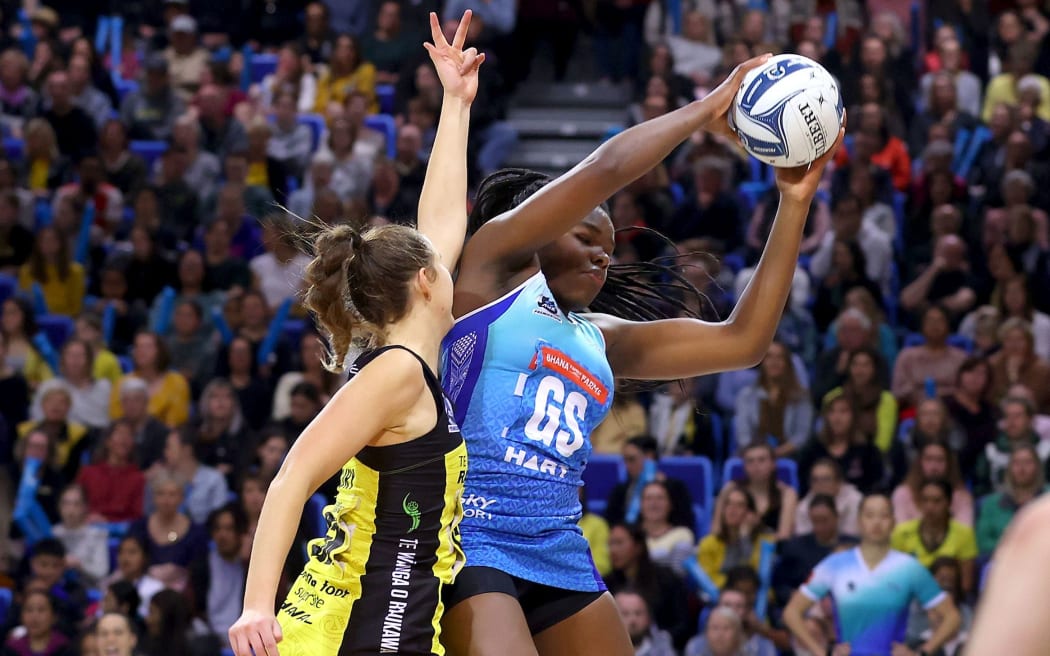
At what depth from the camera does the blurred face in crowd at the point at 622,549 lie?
775 centimetres

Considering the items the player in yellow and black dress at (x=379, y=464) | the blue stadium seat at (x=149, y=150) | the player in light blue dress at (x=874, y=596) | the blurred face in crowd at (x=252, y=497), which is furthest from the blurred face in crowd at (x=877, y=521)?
the blue stadium seat at (x=149, y=150)

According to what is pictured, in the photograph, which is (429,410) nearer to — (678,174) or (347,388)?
(347,388)

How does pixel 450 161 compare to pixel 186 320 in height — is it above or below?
above

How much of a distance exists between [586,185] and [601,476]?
18.2 ft

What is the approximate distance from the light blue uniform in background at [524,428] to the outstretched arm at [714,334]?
30 cm

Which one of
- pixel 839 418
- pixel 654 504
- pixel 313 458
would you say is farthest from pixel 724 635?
pixel 313 458

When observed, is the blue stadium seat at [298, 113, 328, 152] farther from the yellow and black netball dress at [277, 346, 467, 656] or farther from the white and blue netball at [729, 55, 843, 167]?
the yellow and black netball dress at [277, 346, 467, 656]

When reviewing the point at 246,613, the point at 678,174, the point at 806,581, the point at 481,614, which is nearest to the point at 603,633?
the point at 481,614

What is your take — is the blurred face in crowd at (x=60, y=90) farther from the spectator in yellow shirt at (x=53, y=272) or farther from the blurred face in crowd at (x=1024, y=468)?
the blurred face in crowd at (x=1024, y=468)

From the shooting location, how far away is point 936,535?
789 centimetres

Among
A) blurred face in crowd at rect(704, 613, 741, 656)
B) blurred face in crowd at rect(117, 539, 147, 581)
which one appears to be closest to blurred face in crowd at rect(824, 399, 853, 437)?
blurred face in crowd at rect(704, 613, 741, 656)

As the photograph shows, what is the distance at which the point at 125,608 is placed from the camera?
25.0 ft

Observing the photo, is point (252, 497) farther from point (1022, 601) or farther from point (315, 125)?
point (1022, 601)

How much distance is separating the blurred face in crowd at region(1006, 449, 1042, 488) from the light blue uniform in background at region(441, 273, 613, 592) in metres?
4.91
